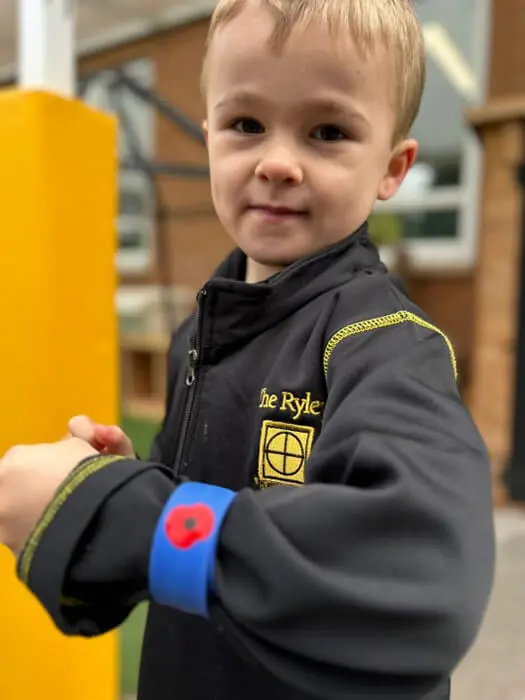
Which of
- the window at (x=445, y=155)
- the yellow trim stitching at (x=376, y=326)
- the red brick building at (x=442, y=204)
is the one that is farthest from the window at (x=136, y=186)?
the yellow trim stitching at (x=376, y=326)

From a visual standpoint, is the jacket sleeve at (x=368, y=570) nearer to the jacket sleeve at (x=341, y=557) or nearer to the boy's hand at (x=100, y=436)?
the jacket sleeve at (x=341, y=557)

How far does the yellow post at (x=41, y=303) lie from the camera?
0.81 m

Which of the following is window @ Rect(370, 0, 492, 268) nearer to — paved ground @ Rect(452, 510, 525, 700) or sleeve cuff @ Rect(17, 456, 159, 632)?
A: paved ground @ Rect(452, 510, 525, 700)

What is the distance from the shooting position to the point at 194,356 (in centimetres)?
56

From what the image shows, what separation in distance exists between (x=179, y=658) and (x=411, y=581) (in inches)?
11.9

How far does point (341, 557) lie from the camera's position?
33 cm

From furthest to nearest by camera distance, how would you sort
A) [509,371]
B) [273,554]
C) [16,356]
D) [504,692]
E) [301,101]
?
[509,371]
[504,692]
[16,356]
[301,101]
[273,554]

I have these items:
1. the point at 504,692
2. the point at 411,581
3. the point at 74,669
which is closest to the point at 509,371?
the point at 504,692

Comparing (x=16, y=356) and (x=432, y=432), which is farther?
(x=16, y=356)

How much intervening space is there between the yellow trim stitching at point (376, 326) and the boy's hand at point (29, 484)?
6.6 inches

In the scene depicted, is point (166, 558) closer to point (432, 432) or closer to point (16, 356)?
point (432, 432)

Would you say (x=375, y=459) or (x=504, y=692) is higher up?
(x=375, y=459)

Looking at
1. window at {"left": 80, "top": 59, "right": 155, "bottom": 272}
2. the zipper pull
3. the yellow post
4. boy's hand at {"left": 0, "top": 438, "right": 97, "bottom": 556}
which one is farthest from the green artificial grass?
window at {"left": 80, "top": 59, "right": 155, "bottom": 272}

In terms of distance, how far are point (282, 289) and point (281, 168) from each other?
0.29ft
